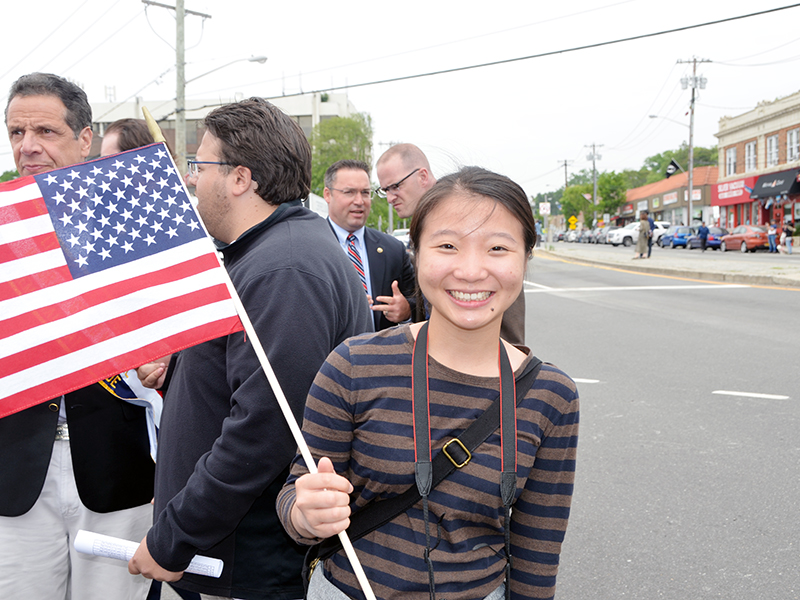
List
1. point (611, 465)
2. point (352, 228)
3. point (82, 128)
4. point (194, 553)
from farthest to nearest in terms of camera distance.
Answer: point (352, 228) → point (611, 465) → point (82, 128) → point (194, 553)

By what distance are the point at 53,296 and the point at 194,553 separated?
0.84 meters

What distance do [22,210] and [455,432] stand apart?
140 cm

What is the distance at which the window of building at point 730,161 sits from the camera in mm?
49625

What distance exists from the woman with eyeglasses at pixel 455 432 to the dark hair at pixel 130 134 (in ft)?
9.33

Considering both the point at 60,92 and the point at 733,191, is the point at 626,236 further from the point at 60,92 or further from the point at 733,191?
the point at 60,92

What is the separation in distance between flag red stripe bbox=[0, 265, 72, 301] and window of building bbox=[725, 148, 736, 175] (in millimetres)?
55074

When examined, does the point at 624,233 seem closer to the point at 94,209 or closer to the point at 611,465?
the point at 611,465

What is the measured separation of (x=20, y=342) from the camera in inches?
74.1

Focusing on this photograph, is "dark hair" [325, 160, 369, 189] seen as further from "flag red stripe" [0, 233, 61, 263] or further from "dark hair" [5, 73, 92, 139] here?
"flag red stripe" [0, 233, 61, 263]

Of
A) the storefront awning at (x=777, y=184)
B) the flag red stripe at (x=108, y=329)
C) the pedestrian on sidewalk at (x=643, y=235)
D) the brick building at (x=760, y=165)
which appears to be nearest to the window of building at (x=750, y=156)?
the brick building at (x=760, y=165)

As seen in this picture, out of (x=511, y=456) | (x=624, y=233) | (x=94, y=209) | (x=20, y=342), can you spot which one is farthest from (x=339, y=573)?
(x=624, y=233)

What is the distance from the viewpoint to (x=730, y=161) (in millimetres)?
50125

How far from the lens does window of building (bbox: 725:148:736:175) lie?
4962cm

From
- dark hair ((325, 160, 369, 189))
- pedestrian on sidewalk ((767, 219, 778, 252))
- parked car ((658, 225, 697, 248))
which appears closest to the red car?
pedestrian on sidewalk ((767, 219, 778, 252))
